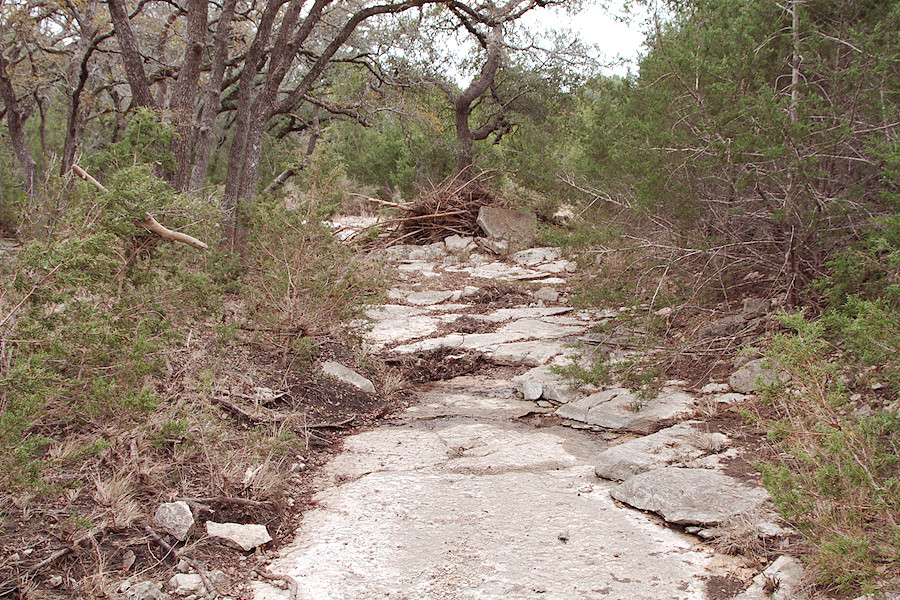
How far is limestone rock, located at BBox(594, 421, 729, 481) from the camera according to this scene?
377cm

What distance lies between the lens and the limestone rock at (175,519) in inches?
114

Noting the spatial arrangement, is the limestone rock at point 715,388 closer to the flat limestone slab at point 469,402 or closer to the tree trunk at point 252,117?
the flat limestone slab at point 469,402

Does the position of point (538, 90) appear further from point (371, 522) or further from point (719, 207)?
point (371, 522)

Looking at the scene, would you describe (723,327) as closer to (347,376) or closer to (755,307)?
(755,307)

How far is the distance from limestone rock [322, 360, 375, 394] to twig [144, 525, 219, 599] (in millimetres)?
2698

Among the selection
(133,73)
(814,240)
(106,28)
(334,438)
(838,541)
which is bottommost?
(334,438)

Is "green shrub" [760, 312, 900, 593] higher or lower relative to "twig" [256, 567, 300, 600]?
higher

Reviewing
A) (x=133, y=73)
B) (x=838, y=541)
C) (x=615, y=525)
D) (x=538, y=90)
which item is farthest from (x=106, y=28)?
(x=838, y=541)

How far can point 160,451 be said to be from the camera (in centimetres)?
354

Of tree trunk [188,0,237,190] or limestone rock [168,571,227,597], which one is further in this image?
tree trunk [188,0,237,190]

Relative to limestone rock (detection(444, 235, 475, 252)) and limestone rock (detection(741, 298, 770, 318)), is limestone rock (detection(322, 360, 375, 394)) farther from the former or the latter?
limestone rock (detection(444, 235, 475, 252))

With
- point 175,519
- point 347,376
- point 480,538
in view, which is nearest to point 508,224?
point 347,376

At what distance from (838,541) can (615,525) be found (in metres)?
1.13

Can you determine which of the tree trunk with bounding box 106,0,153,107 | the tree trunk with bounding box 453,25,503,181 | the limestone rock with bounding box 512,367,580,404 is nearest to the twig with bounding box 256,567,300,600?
the limestone rock with bounding box 512,367,580,404
